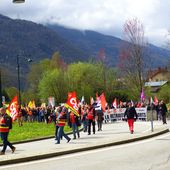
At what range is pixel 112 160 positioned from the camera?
15750mm

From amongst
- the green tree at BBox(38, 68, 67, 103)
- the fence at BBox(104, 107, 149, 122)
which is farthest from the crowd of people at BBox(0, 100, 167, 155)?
the green tree at BBox(38, 68, 67, 103)

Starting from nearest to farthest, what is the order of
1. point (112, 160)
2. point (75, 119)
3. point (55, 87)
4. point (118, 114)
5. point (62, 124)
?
point (112, 160) → point (62, 124) → point (75, 119) → point (118, 114) → point (55, 87)

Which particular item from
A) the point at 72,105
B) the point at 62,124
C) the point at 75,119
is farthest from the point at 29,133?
the point at 62,124

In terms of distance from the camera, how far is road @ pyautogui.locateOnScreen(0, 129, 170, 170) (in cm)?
1413

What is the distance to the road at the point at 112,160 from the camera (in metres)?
14.1

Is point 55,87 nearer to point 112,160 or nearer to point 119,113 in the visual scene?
point 119,113

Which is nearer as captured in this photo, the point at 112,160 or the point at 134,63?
the point at 112,160

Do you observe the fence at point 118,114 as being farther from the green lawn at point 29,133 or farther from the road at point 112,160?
the road at point 112,160

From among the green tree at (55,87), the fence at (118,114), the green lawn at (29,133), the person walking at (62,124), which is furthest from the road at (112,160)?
the green tree at (55,87)

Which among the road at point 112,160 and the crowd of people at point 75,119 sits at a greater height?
the crowd of people at point 75,119

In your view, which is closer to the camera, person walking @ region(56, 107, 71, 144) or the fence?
person walking @ region(56, 107, 71, 144)

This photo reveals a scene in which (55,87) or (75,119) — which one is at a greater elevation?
(55,87)

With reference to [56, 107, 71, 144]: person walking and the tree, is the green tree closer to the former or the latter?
the tree

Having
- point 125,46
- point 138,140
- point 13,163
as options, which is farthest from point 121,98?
point 13,163
